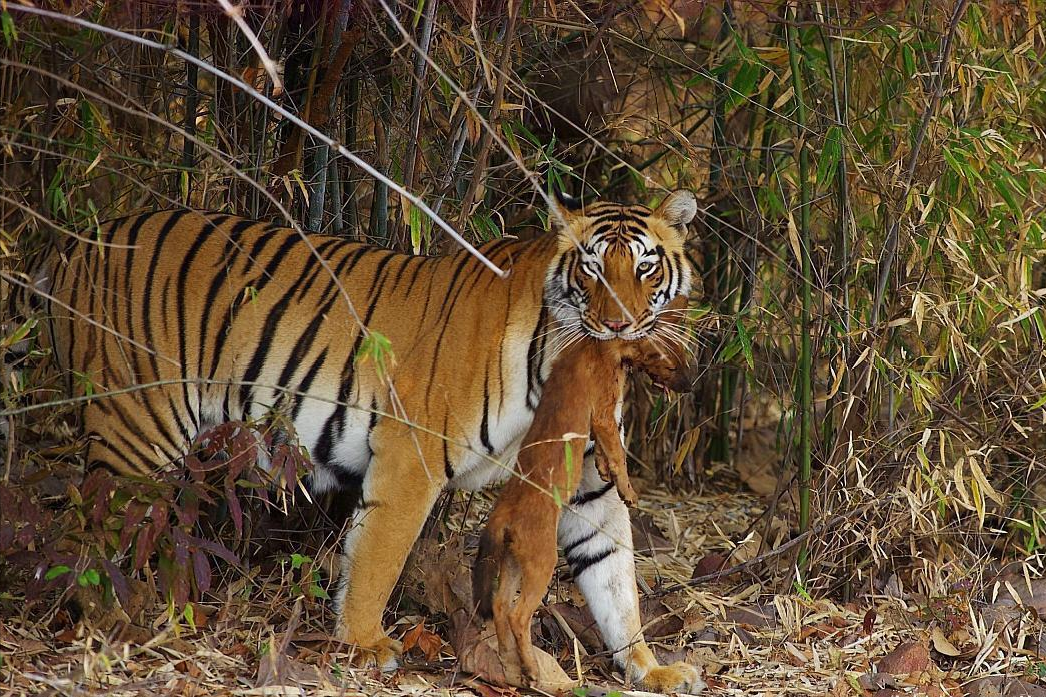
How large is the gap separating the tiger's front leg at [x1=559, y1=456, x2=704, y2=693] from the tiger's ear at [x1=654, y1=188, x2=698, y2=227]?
710 mm

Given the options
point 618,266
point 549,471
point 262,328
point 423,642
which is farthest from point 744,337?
point 262,328

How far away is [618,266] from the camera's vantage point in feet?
10.7

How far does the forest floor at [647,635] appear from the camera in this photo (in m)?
3.02

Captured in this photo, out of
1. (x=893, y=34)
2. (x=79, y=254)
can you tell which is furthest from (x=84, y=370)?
(x=893, y=34)

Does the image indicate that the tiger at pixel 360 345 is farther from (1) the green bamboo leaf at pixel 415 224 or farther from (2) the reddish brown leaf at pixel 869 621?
(2) the reddish brown leaf at pixel 869 621

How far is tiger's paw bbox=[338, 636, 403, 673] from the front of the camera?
3.25 meters

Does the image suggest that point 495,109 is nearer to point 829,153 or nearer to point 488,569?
point 829,153

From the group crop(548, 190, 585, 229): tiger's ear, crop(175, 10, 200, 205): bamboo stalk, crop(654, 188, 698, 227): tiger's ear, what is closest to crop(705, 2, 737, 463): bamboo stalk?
crop(654, 188, 698, 227): tiger's ear

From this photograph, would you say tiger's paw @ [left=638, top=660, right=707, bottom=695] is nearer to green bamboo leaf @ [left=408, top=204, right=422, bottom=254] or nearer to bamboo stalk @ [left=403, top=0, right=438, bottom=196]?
green bamboo leaf @ [left=408, top=204, right=422, bottom=254]

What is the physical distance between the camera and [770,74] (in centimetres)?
391

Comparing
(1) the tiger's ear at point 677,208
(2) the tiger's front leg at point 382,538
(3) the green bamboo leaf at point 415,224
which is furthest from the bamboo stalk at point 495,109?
(2) the tiger's front leg at point 382,538

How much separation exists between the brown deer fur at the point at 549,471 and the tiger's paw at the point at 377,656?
332 mm

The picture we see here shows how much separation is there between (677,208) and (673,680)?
1284mm

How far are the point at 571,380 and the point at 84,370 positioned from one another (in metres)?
1.36
